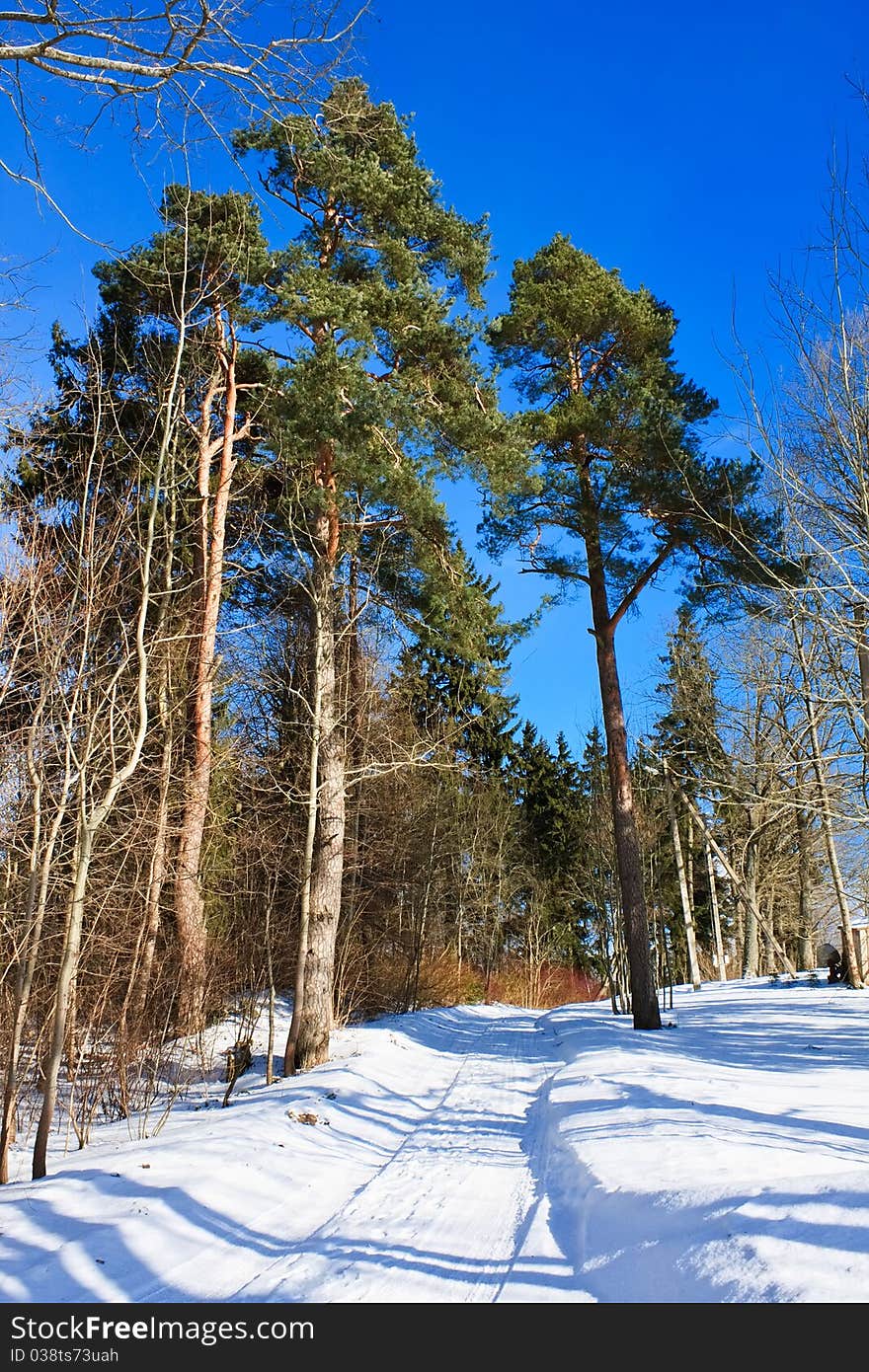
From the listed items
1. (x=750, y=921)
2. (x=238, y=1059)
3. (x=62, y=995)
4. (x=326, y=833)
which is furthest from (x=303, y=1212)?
(x=750, y=921)

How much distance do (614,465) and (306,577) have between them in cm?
594

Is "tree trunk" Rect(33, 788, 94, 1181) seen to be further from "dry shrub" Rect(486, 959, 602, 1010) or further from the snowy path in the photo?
"dry shrub" Rect(486, 959, 602, 1010)

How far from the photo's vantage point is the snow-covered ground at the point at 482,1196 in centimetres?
336

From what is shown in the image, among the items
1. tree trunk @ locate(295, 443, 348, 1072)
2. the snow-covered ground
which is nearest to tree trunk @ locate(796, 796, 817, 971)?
the snow-covered ground

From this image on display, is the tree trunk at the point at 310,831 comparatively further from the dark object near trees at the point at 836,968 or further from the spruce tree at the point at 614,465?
the dark object near trees at the point at 836,968

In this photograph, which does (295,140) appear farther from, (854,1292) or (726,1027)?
(726,1027)

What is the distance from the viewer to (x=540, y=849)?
36.5 metres

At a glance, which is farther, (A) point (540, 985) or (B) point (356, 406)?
(A) point (540, 985)

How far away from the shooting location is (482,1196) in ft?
16.5

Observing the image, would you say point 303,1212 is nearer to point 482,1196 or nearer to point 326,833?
point 482,1196

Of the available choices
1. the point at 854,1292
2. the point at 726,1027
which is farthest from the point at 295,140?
the point at 726,1027

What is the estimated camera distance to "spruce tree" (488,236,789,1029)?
12.5m

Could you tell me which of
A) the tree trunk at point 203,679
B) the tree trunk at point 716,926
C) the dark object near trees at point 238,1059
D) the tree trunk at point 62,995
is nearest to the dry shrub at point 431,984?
the tree trunk at point 203,679

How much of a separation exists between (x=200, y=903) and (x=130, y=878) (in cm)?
179
